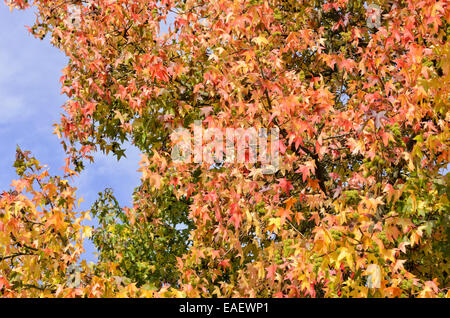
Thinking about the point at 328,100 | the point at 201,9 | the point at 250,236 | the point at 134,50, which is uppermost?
the point at 201,9

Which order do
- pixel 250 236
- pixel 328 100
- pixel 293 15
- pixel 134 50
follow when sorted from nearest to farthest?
pixel 328 100, pixel 250 236, pixel 134 50, pixel 293 15

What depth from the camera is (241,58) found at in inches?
297

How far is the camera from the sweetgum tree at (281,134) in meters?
5.94

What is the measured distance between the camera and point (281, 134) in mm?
6926

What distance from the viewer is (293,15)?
32.9ft

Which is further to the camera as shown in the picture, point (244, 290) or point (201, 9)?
point (201, 9)

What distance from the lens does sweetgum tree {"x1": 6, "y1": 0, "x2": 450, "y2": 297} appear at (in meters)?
5.94

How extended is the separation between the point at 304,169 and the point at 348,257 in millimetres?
2164

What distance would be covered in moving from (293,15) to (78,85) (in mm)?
4576

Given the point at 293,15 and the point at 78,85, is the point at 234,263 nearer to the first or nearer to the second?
the point at 78,85

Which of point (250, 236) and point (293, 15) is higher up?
point (293, 15)
